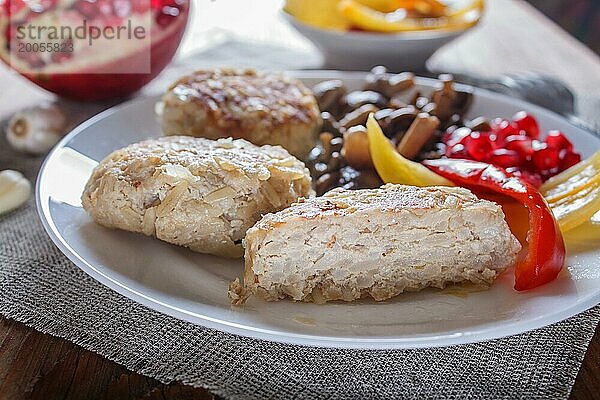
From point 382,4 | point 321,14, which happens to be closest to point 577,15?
A: point 382,4

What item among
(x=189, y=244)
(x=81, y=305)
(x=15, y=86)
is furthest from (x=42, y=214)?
(x=15, y=86)

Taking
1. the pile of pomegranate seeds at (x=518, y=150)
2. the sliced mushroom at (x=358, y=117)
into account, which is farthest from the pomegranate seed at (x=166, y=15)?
the pile of pomegranate seeds at (x=518, y=150)

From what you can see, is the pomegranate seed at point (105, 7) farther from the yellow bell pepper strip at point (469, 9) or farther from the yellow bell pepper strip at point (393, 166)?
the yellow bell pepper strip at point (469, 9)

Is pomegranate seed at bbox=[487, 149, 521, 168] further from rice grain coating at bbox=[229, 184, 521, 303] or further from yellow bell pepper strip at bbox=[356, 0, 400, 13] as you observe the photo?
yellow bell pepper strip at bbox=[356, 0, 400, 13]

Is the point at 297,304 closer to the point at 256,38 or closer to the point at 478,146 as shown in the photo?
the point at 478,146

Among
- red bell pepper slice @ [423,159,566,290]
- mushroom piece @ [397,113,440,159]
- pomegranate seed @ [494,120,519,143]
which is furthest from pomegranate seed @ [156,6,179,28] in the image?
red bell pepper slice @ [423,159,566,290]

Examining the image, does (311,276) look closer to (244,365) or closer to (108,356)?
(244,365)
